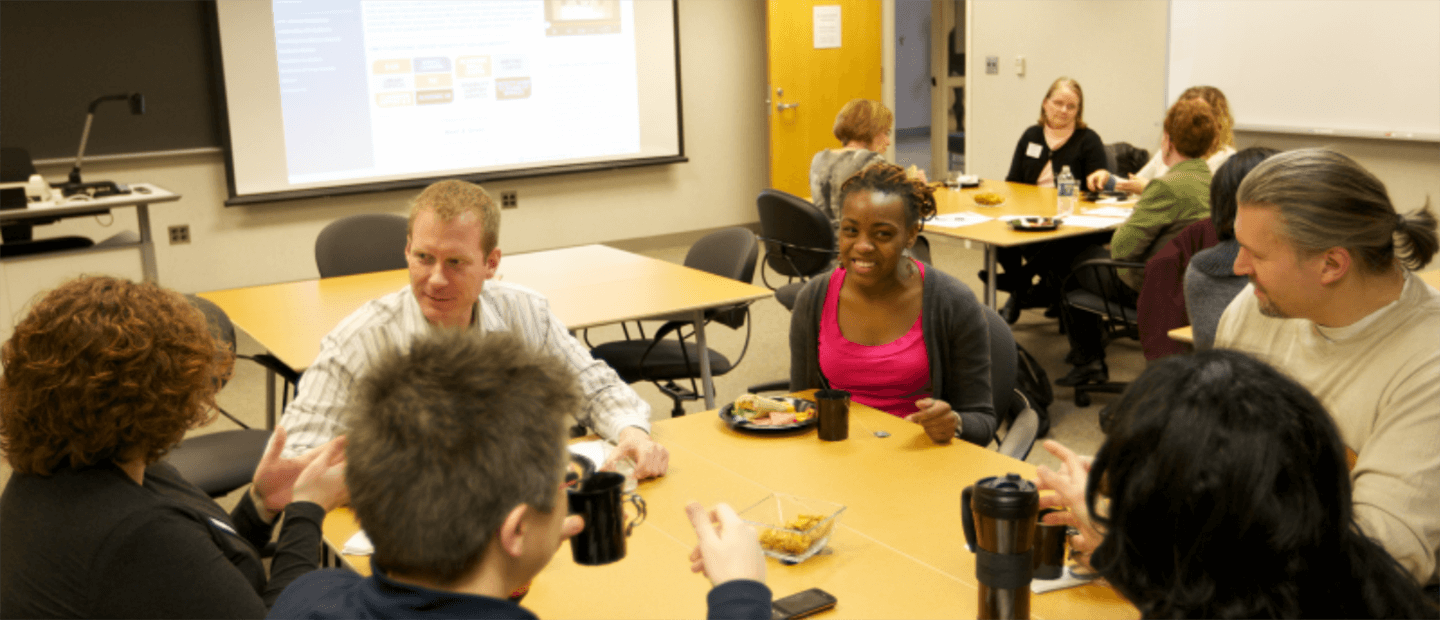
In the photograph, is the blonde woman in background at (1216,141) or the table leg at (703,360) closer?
the table leg at (703,360)

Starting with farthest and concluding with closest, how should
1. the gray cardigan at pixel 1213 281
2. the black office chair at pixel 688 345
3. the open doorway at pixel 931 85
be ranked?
the open doorway at pixel 931 85
the black office chair at pixel 688 345
the gray cardigan at pixel 1213 281

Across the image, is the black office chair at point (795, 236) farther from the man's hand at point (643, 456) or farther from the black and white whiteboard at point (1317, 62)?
the black and white whiteboard at point (1317, 62)

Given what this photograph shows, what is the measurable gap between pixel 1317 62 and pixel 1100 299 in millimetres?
2605

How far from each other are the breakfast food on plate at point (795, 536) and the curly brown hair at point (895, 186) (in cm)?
107

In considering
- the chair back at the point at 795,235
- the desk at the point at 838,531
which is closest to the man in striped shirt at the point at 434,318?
the desk at the point at 838,531

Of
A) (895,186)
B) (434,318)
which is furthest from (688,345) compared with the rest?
(434,318)

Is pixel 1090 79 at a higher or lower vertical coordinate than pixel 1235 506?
higher

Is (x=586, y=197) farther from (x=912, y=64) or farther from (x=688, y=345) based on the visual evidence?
(x=912, y=64)

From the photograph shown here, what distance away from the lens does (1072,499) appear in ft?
4.88

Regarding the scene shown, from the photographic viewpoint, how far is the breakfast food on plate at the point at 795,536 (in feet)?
5.64

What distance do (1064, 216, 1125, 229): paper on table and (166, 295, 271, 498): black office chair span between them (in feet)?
11.2

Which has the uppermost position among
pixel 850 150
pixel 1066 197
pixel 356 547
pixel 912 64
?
pixel 912 64

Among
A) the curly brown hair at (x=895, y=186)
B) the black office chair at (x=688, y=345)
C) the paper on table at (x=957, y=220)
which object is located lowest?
the black office chair at (x=688, y=345)

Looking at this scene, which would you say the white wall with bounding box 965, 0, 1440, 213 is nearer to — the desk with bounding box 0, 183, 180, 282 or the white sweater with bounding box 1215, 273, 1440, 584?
the white sweater with bounding box 1215, 273, 1440, 584
